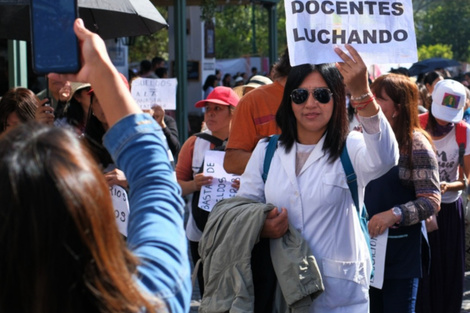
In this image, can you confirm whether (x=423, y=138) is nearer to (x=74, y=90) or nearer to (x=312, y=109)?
(x=312, y=109)

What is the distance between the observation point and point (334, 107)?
3990 millimetres

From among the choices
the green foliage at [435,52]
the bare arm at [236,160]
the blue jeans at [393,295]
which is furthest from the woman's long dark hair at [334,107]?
the green foliage at [435,52]

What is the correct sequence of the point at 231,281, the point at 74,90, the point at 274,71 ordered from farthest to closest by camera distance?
the point at 274,71
the point at 74,90
the point at 231,281

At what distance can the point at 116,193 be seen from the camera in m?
4.52

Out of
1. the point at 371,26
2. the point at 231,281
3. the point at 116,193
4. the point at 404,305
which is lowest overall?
the point at 404,305

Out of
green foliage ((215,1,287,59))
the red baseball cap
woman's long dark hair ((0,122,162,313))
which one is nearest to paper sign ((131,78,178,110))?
the red baseball cap

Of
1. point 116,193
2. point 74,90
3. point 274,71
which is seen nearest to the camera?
point 116,193

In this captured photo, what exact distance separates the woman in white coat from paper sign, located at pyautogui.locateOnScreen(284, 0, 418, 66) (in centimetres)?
22

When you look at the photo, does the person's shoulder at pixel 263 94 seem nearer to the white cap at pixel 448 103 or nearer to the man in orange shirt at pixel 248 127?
the man in orange shirt at pixel 248 127

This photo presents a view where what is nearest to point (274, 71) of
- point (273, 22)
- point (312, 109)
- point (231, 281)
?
point (312, 109)

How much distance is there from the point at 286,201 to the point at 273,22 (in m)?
12.0

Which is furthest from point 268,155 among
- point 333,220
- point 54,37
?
point 54,37

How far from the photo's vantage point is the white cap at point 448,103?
246 inches

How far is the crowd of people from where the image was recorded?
1.55 meters
